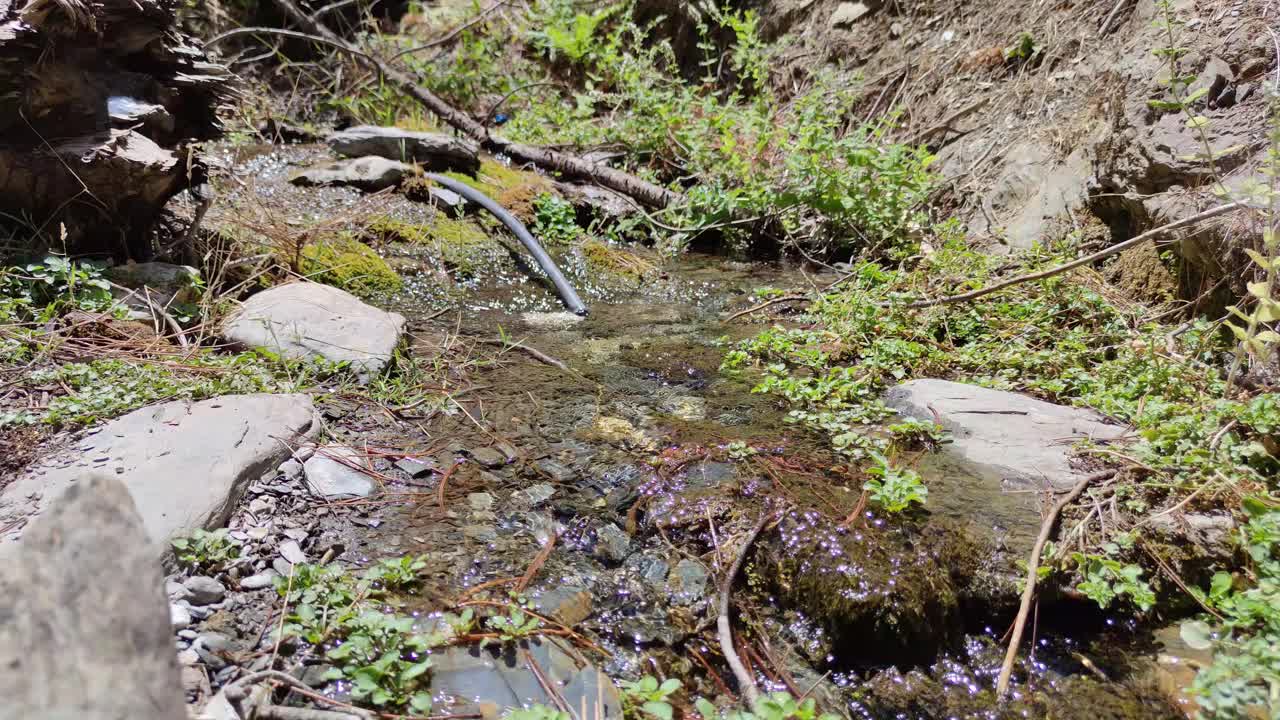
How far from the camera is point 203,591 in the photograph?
84.9 inches

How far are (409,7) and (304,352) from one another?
8190 millimetres

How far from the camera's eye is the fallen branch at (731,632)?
2.05 metres

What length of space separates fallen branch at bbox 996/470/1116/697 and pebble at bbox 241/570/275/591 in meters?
2.16

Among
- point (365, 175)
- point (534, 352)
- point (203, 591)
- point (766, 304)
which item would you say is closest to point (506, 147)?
point (365, 175)

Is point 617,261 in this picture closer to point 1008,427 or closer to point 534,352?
point 534,352

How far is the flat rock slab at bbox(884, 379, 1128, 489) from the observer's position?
2850 millimetres

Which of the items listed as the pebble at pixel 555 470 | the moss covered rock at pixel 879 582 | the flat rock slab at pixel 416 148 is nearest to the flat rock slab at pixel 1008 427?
the moss covered rock at pixel 879 582

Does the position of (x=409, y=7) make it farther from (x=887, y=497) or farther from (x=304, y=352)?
(x=887, y=497)

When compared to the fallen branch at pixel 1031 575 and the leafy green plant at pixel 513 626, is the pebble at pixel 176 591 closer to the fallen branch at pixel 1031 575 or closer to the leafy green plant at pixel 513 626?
the leafy green plant at pixel 513 626

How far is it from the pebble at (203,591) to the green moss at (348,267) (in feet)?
8.73

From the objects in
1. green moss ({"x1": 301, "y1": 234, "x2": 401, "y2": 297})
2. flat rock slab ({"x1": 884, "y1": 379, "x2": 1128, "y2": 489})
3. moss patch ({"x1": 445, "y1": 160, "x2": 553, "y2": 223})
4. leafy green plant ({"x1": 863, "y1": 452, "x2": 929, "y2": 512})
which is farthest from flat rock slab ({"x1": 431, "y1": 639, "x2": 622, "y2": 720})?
moss patch ({"x1": 445, "y1": 160, "x2": 553, "y2": 223})

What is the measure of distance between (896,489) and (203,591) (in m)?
2.22

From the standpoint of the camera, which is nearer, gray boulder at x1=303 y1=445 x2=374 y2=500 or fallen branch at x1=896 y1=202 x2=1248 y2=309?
gray boulder at x1=303 y1=445 x2=374 y2=500

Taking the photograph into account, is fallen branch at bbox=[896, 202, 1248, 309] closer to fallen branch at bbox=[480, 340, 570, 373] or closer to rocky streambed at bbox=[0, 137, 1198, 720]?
rocky streambed at bbox=[0, 137, 1198, 720]
